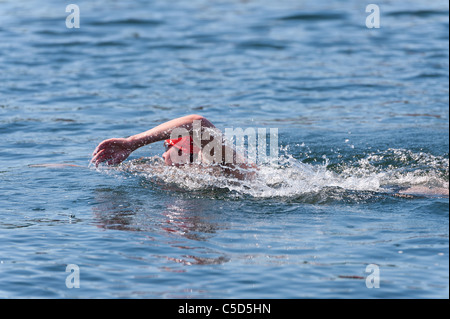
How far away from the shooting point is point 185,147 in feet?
25.0

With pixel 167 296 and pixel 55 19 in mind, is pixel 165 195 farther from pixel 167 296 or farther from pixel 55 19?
pixel 55 19

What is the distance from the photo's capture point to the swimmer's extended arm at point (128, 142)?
698 cm

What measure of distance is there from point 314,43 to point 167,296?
12445mm

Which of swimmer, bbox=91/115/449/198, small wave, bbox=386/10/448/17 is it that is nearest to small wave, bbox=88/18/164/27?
small wave, bbox=386/10/448/17

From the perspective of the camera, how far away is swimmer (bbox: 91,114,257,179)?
7.00 meters

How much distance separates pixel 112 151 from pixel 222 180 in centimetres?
133

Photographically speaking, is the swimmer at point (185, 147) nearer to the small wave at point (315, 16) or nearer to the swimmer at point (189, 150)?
the swimmer at point (189, 150)

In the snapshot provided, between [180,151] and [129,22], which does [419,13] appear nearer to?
[129,22]

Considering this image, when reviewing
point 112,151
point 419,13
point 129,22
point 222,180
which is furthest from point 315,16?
point 112,151

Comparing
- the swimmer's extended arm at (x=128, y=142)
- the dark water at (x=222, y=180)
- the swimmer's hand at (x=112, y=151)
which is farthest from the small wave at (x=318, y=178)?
the swimmer's hand at (x=112, y=151)

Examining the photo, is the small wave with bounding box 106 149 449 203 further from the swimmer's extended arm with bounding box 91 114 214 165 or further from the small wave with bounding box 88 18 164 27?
the small wave with bounding box 88 18 164 27

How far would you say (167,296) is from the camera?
518 cm

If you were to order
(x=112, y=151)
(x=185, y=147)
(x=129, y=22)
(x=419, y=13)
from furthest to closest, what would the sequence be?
(x=419, y=13), (x=129, y=22), (x=185, y=147), (x=112, y=151)

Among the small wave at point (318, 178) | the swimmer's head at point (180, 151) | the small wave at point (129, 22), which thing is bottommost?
the small wave at point (318, 178)
